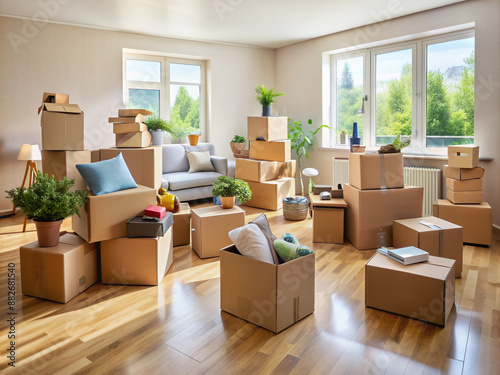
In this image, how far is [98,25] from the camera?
543 centimetres

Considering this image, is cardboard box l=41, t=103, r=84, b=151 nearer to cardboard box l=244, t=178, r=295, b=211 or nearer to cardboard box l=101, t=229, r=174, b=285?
cardboard box l=101, t=229, r=174, b=285

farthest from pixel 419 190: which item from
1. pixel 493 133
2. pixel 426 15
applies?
pixel 426 15

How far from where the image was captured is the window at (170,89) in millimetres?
6098

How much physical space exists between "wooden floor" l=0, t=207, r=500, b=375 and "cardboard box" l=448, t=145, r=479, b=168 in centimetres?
121

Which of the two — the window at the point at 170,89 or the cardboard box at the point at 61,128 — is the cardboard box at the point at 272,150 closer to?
the window at the point at 170,89

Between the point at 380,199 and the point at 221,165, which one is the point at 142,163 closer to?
the point at 380,199

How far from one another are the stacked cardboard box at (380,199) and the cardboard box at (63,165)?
2.40 m

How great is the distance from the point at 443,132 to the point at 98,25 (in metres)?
4.84

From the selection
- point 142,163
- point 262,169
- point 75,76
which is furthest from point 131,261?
point 75,76

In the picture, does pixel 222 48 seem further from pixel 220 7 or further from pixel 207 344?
pixel 207 344

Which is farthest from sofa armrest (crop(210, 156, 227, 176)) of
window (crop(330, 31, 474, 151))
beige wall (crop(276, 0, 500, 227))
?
window (crop(330, 31, 474, 151))

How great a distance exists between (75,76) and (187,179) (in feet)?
6.88

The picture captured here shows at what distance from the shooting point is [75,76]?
545 cm

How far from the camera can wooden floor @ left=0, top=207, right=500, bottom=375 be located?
75.1 inches
